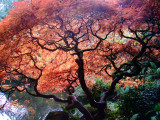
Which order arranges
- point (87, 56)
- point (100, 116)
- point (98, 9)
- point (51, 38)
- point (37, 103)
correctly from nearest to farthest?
point (98, 9) < point (51, 38) < point (100, 116) < point (87, 56) < point (37, 103)

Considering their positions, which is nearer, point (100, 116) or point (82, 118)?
point (100, 116)

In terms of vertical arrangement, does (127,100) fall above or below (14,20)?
below

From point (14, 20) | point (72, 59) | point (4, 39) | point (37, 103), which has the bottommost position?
point (37, 103)

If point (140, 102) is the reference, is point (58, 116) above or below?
below

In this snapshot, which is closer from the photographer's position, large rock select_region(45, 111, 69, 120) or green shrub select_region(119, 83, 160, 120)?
green shrub select_region(119, 83, 160, 120)

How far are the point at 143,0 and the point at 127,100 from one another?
108 inches

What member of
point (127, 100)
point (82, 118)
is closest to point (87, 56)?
point (127, 100)

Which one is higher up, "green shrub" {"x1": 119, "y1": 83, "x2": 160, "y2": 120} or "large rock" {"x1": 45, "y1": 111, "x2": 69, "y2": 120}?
"green shrub" {"x1": 119, "y1": 83, "x2": 160, "y2": 120}

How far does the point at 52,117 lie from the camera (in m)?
4.92

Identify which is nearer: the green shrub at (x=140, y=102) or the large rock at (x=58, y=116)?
the green shrub at (x=140, y=102)

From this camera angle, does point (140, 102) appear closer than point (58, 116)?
Yes

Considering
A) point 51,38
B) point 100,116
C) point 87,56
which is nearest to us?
point 51,38

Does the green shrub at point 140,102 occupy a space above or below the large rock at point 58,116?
above

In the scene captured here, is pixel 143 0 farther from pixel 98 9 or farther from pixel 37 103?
pixel 37 103
